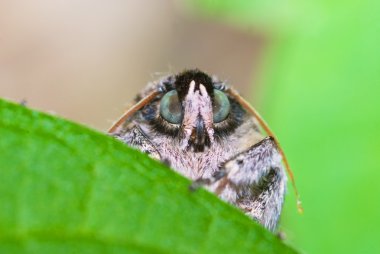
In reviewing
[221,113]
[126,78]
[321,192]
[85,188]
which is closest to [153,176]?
[85,188]

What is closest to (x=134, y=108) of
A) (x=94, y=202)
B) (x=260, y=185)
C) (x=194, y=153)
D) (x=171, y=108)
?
(x=171, y=108)

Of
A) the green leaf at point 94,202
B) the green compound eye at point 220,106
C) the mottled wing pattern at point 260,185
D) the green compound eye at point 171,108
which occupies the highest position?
the green compound eye at point 220,106

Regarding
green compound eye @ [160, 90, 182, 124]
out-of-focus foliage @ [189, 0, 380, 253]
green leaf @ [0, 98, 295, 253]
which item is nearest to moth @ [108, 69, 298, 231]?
green compound eye @ [160, 90, 182, 124]

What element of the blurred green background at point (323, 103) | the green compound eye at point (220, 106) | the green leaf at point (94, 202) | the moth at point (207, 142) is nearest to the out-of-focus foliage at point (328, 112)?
the blurred green background at point (323, 103)

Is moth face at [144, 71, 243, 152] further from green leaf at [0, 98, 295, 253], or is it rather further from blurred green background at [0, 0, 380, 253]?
green leaf at [0, 98, 295, 253]

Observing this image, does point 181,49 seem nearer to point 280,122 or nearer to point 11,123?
point 280,122

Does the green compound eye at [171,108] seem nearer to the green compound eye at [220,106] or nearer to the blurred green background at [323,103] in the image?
the green compound eye at [220,106]

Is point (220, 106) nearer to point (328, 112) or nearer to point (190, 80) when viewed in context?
point (190, 80)
